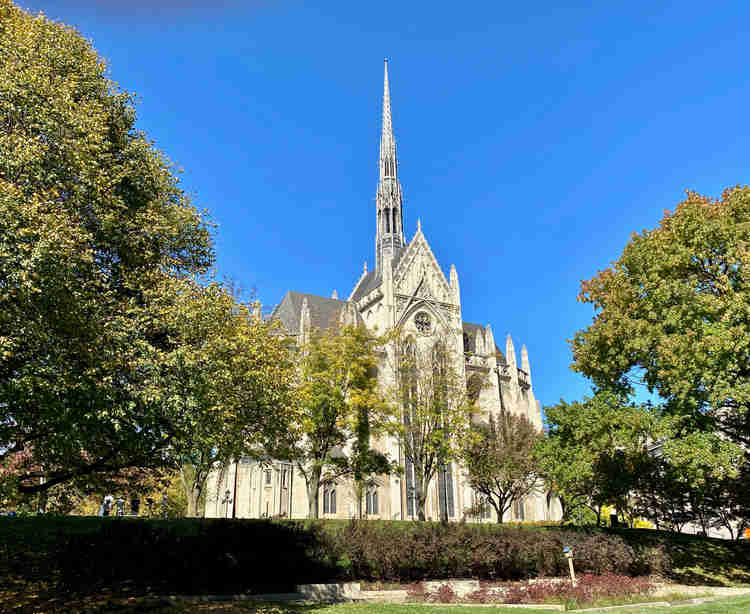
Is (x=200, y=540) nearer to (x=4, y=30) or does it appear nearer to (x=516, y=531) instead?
(x=516, y=531)

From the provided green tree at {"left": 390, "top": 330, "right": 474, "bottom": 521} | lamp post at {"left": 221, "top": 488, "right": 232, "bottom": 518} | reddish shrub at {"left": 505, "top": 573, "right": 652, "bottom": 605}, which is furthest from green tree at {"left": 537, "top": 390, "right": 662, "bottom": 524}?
lamp post at {"left": 221, "top": 488, "right": 232, "bottom": 518}

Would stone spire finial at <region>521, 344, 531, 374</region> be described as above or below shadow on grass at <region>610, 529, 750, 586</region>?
above

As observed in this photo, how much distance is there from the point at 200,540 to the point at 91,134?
37.3 feet

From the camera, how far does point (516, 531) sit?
20062 mm

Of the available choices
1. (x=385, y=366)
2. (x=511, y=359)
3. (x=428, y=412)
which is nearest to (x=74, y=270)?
(x=428, y=412)

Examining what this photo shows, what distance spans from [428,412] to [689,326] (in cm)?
2094

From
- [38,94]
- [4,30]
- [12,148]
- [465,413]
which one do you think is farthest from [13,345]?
[465,413]

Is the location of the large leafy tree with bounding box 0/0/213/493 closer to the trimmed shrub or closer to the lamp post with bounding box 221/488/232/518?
the trimmed shrub

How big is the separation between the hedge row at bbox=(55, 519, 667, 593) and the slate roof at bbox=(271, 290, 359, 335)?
3118 cm

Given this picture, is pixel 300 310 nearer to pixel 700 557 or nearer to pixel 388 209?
pixel 388 209

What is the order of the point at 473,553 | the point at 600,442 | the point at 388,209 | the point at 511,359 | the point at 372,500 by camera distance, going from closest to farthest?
1. the point at 473,553
2. the point at 600,442
3. the point at 372,500
4. the point at 511,359
5. the point at 388,209

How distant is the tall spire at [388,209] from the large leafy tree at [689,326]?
3645cm

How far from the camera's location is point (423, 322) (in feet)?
171

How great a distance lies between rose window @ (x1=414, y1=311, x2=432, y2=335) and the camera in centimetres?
5175
